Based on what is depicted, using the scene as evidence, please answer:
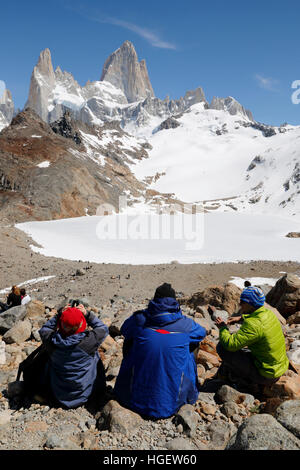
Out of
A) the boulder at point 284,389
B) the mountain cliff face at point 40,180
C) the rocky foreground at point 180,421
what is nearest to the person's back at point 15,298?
the rocky foreground at point 180,421

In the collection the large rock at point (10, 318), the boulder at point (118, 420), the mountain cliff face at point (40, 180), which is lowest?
the boulder at point (118, 420)

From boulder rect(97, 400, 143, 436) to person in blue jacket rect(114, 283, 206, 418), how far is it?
0.11 metres

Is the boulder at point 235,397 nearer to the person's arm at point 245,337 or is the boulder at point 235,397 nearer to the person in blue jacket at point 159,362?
the person in blue jacket at point 159,362

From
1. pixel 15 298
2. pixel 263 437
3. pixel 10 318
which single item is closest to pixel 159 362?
pixel 263 437

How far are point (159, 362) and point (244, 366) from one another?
4.67 feet

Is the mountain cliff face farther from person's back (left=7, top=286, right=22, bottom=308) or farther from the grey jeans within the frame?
the grey jeans

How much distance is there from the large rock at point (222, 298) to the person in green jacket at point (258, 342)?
610cm

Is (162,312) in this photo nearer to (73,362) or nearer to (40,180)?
(73,362)

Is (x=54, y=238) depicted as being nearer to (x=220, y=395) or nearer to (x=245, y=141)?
(x=220, y=395)

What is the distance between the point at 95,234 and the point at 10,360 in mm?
25361

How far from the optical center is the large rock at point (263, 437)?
109 inches

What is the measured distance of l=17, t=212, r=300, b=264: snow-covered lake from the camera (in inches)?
914

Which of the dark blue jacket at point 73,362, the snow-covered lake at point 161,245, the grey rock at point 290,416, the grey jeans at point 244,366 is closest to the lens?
the grey rock at point 290,416

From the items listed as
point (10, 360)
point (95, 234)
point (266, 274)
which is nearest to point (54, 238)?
point (95, 234)
